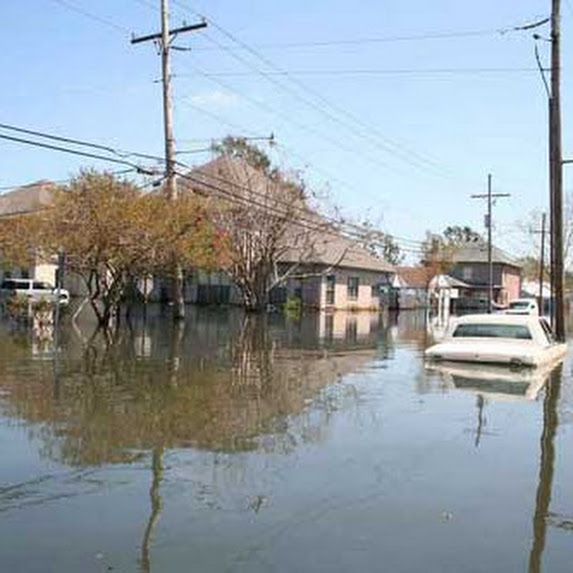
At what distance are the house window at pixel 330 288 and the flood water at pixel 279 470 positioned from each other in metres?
46.5

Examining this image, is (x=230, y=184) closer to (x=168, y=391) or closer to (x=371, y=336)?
(x=371, y=336)

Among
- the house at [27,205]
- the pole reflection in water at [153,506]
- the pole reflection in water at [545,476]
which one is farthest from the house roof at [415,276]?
the pole reflection in water at [153,506]

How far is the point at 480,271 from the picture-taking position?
10869cm

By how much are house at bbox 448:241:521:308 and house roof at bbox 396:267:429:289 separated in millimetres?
4937

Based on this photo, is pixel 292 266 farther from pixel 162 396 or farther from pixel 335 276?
pixel 162 396

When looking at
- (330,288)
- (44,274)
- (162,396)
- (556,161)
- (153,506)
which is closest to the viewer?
(153,506)

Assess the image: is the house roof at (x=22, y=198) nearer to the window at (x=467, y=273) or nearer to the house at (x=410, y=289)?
the house at (x=410, y=289)

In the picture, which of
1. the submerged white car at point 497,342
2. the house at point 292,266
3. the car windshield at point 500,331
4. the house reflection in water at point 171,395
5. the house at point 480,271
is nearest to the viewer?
the house reflection in water at point 171,395

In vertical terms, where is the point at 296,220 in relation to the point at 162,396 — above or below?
above

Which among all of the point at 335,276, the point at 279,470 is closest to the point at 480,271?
the point at 335,276

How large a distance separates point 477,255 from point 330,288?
47.6 metres

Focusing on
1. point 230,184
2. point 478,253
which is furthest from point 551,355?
point 478,253

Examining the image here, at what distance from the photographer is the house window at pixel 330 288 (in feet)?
216

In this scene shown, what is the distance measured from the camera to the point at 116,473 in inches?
359
